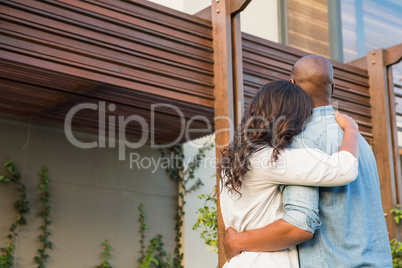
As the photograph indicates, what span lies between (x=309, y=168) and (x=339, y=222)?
0.15 metres

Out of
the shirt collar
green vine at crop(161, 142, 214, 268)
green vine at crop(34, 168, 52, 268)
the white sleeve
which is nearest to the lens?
the white sleeve

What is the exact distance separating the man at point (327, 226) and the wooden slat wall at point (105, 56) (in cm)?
231

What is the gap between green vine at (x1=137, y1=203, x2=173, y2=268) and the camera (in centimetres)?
521

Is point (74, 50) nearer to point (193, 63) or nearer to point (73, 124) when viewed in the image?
point (193, 63)

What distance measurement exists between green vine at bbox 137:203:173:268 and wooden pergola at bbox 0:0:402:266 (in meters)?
0.92

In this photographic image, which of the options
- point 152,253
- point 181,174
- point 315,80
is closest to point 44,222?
point 152,253

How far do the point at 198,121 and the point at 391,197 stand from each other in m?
1.73

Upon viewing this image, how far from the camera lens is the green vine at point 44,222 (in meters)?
4.64

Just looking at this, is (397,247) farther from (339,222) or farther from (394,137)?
(339,222)

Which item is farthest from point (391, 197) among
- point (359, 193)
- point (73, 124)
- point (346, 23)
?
point (359, 193)

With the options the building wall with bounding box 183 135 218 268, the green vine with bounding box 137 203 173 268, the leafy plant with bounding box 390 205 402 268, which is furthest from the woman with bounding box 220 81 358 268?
the building wall with bounding box 183 135 218 268

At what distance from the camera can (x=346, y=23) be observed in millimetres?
5309

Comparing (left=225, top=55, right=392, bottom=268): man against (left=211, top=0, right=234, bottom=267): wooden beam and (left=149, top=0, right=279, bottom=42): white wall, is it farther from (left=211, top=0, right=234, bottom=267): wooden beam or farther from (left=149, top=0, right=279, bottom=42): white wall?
(left=149, top=0, right=279, bottom=42): white wall

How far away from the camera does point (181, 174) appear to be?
5.59 meters
